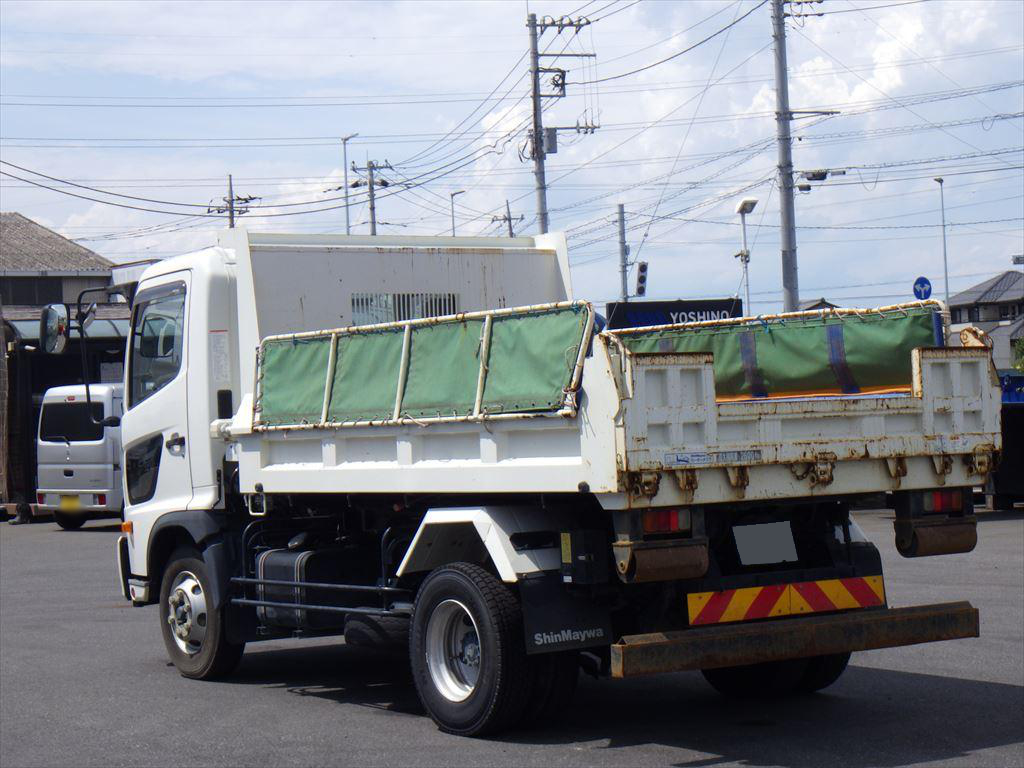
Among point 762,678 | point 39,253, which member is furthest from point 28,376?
point 39,253

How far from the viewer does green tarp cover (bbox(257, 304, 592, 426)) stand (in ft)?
23.0

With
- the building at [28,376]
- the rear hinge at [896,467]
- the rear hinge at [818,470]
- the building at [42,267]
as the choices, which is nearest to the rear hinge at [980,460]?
the rear hinge at [896,467]

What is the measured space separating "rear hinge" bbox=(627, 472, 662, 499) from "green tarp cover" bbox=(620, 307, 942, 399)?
1.86 meters

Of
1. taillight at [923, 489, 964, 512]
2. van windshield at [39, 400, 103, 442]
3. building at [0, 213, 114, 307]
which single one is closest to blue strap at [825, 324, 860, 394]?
taillight at [923, 489, 964, 512]

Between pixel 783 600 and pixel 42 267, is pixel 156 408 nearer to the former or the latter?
pixel 783 600

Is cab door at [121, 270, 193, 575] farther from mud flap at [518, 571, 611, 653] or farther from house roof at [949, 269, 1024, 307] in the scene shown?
house roof at [949, 269, 1024, 307]

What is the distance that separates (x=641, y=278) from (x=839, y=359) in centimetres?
2930

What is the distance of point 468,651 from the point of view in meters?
7.67

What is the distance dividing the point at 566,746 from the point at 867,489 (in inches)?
80.4

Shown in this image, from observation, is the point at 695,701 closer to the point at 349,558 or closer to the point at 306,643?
the point at 349,558

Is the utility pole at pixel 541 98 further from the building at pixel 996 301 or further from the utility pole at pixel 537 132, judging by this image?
the building at pixel 996 301

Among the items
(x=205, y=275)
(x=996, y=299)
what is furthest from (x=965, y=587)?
(x=996, y=299)

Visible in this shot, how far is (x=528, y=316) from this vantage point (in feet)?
23.6

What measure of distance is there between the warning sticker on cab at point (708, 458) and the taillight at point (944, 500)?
1.30 m
